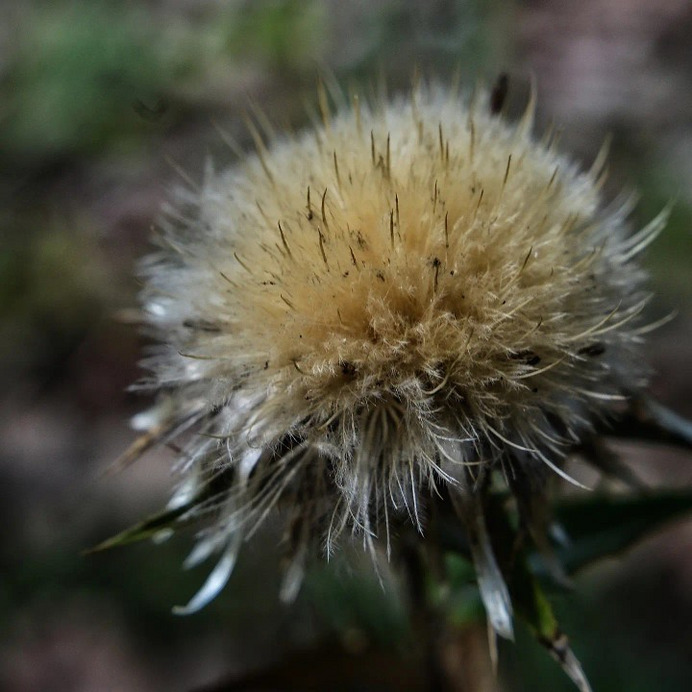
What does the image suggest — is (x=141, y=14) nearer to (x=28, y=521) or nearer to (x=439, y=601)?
(x=28, y=521)

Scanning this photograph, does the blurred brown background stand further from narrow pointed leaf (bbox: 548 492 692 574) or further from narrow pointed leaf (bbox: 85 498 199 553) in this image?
narrow pointed leaf (bbox: 85 498 199 553)

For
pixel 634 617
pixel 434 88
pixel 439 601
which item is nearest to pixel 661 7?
pixel 634 617

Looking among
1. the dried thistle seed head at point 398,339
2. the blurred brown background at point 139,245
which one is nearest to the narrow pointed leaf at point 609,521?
the dried thistle seed head at point 398,339

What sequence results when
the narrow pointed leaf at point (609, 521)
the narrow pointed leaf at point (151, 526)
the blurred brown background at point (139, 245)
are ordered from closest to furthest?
the narrow pointed leaf at point (151, 526), the narrow pointed leaf at point (609, 521), the blurred brown background at point (139, 245)

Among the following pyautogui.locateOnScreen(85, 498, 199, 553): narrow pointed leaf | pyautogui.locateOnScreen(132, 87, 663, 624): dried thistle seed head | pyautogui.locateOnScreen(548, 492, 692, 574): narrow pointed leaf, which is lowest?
pyautogui.locateOnScreen(548, 492, 692, 574): narrow pointed leaf

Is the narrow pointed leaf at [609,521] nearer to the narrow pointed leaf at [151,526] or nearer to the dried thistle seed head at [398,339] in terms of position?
the dried thistle seed head at [398,339]

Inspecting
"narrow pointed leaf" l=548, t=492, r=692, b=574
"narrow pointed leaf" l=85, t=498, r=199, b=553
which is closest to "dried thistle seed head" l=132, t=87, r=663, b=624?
"narrow pointed leaf" l=85, t=498, r=199, b=553
